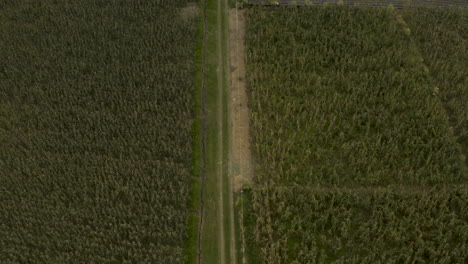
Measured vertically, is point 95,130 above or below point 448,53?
below

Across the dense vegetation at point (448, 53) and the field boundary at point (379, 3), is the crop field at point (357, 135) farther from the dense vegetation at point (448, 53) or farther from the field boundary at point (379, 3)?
the field boundary at point (379, 3)

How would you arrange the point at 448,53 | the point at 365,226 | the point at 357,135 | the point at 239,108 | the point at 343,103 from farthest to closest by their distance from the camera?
the point at 448,53, the point at 239,108, the point at 343,103, the point at 357,135, the point at 365,226

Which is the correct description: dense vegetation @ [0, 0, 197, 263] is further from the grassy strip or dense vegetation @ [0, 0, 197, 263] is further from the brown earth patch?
the brown earth patch

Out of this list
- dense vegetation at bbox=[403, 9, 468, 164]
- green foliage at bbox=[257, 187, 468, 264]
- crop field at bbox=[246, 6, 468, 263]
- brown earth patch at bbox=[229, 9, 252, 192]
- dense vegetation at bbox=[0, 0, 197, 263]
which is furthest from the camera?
dense vegetation at bbox=[403, 9, 468, 164]

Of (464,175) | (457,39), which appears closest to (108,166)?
(464,175)

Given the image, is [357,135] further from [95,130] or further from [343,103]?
[95,130]

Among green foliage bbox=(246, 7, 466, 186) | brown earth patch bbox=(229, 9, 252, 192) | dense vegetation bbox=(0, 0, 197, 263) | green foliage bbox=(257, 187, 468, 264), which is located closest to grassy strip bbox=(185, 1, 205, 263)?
dense vegetation bbox=(0, 0, 197, 263)

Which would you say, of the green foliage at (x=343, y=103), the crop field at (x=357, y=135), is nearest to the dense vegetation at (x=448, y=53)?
the crop field at (x=357, y=135)

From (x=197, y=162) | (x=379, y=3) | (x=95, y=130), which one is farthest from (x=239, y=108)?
(x=379, y=3)
